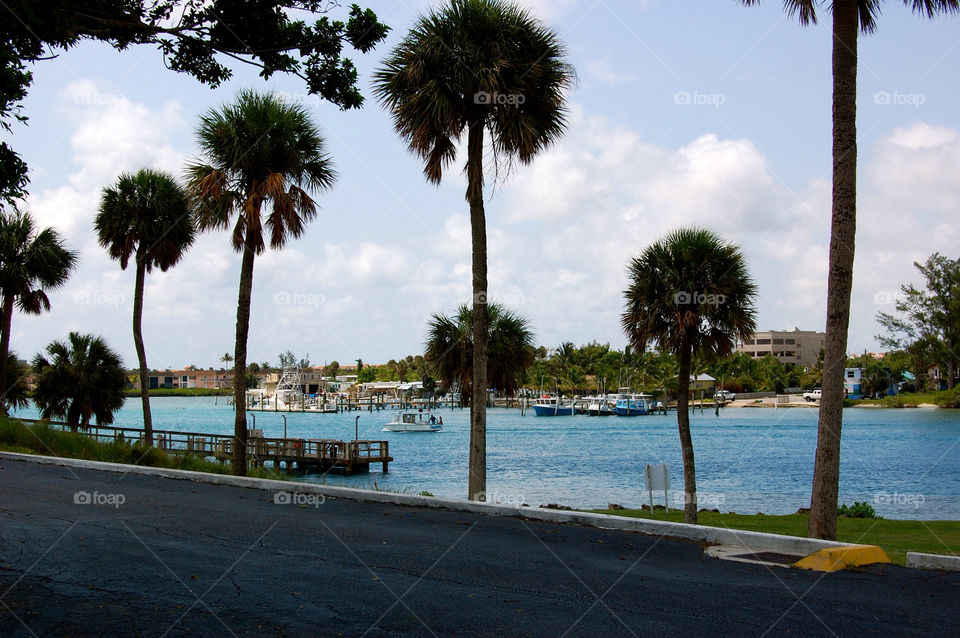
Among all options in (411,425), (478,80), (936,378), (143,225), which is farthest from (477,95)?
(936,378)

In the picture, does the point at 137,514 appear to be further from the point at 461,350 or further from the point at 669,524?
the point at 461,350

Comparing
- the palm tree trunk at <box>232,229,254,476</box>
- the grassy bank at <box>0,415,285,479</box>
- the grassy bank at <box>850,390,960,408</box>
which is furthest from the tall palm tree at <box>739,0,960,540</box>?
the grassy bank at <box>850,390,960,408</box>

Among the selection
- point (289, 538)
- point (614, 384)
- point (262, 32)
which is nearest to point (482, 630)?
point (289, 538)

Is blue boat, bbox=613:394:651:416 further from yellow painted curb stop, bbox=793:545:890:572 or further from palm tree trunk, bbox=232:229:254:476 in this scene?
yellow painted curb stop, bbox=793:545:890:572

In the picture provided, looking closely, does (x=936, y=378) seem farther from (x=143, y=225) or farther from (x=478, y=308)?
(x=478, y=308)

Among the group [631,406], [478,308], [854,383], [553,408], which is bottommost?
[553,408]

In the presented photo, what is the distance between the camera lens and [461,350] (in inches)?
1287

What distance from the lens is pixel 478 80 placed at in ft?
57.4

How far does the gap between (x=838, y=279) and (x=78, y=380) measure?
38813 millimetres

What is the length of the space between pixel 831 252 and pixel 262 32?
905 cm

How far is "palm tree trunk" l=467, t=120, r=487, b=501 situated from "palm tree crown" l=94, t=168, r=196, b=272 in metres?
21.6

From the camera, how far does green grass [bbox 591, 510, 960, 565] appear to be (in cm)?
1641

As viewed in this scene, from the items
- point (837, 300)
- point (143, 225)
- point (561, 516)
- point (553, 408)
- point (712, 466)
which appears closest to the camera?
point (837, 300)

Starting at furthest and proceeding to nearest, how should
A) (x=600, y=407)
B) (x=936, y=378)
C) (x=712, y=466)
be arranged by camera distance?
(x=600, y=407) → (x=936, y=378) → (x=712, y=466)
